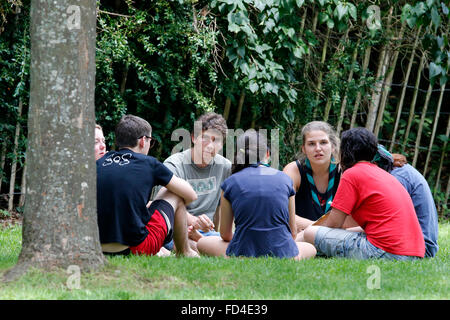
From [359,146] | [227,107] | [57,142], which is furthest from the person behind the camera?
[227,107]

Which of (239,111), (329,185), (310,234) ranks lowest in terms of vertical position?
(310,234)

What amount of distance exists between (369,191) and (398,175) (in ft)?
1.88

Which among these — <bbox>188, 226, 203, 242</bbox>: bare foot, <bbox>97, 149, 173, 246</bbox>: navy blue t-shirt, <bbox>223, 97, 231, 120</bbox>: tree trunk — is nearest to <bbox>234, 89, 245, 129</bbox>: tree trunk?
<bbox>223, 97, 231, 120</bbox>: tree trunk

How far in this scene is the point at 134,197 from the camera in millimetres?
3859

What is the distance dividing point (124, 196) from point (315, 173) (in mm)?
2016

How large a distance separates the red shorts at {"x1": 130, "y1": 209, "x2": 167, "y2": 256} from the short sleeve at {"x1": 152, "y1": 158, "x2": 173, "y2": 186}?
0.81 feet

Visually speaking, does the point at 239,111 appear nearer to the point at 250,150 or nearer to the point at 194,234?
the point at 194,234

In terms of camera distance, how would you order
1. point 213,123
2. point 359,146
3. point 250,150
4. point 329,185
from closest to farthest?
1. point 250,150
2. point 359,146
3. point 213,123
4. point 329,185

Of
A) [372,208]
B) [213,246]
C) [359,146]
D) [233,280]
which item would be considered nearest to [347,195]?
[372,208]

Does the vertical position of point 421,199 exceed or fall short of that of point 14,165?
it exceeds it

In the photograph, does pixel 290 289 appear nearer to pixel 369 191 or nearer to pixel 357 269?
pixel 357 269

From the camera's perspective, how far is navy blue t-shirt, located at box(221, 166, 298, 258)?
3963 millimetres

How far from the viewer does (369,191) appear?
13.5ft
